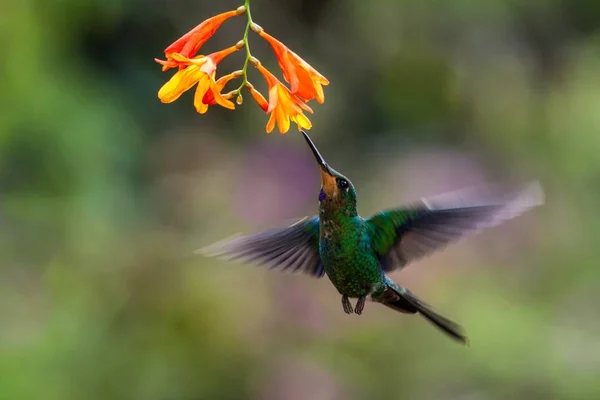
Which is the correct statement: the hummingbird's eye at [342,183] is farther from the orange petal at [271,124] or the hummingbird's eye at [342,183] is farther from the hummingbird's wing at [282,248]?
the orange petal at [271,124]

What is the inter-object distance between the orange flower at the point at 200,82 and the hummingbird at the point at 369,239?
16.1 inches

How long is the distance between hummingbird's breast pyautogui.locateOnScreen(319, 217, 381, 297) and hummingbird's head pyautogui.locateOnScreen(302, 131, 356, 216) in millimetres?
55

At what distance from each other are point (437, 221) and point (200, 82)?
84cm

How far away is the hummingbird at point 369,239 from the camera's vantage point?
6.45 ft

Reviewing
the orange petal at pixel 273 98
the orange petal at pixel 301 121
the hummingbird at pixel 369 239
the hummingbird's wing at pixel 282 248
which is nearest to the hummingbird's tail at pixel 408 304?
the hummingbird at pixel 369 239

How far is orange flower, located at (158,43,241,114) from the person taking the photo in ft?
5.05

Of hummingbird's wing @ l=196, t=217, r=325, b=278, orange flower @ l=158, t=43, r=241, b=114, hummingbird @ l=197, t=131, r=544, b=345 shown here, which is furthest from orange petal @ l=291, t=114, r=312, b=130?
hummingbird's wing @ l=196, t=217, r=325, b=278

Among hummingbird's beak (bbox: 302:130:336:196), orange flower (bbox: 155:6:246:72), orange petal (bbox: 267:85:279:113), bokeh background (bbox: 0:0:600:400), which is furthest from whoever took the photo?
bokeh background (bbox: 0:0:600:400)

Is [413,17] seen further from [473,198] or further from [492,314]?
[473,198]

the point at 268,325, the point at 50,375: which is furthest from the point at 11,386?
the point at 268,325

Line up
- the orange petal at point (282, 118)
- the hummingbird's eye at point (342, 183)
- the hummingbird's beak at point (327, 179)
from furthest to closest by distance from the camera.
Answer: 1. the hummingbird's eye at point (342, 183)
2. the hummingbird's beak at point (327, 179)
3. the orange petal at point (282, 118)

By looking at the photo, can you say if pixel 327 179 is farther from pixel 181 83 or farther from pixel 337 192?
pixel 181 83

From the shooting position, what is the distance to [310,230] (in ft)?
7.50

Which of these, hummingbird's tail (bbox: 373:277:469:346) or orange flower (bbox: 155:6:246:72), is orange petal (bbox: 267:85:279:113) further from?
hummingbird's tail (bbox: 373:277:469:346)
